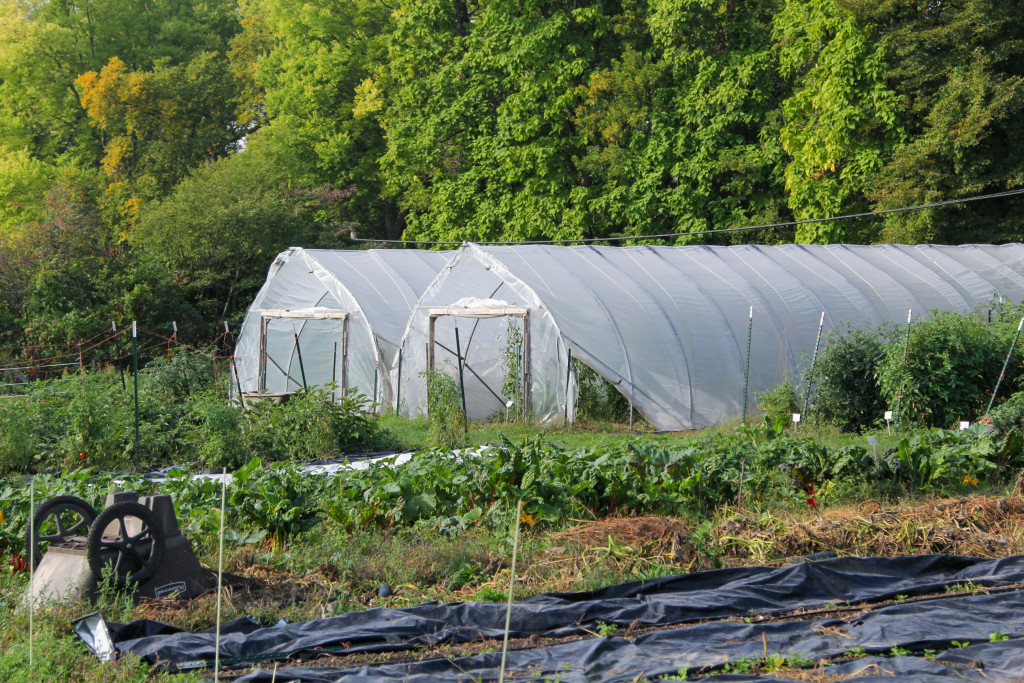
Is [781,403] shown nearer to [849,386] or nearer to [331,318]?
[849,386]

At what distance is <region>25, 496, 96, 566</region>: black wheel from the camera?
6.01m

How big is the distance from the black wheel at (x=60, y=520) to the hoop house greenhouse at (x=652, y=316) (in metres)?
6.71

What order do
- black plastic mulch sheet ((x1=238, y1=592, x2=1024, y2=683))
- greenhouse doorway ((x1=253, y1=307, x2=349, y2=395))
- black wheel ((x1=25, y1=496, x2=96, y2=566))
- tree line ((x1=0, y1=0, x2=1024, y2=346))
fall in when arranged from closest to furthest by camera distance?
black plastic mulch sheet ((x1=238, y1=592, x2=1024, y2=683)) → black wheel ((x1=25, y1=496, x2=96, y2=566)) → greenhouse doorway ((x1=253, y1=307, x2=349, y2=395)) → tree line ((x1=0, y1=0, x2=1024, y2=346))

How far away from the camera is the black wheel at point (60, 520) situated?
237 inches

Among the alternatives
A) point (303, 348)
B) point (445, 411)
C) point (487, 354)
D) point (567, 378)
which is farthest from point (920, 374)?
point (303, 348)

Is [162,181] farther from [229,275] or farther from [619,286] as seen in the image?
[619,286]

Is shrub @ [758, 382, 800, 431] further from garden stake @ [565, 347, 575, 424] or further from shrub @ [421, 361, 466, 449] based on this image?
shrub @ [421, 361, 466, 449]

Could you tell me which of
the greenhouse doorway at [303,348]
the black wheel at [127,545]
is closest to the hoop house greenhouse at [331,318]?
the greenhouse doorway at [303,348]

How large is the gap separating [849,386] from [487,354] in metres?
5.80

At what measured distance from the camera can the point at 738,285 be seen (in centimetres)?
1576

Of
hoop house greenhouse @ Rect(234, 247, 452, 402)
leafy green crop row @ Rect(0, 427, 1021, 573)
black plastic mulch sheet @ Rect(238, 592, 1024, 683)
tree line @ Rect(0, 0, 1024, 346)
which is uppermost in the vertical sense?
tree line @ Rect(0, 0, 1024, 346)

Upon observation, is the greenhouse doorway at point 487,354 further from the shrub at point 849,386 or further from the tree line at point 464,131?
the tree line at point 464,131

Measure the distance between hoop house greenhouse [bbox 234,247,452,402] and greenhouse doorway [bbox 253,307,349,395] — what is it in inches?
0.8

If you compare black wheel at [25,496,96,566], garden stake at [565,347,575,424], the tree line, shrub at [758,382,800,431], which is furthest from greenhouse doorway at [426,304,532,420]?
the tree line
